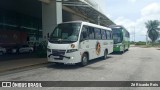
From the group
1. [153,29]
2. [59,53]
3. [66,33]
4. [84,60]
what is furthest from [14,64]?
[153,29]

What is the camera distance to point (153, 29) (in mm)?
93625

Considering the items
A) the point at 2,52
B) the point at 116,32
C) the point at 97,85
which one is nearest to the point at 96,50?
the point at 97,85

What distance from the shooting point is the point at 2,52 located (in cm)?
2591

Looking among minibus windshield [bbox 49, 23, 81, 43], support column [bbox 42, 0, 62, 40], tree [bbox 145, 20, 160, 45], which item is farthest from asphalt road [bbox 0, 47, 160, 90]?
tree [bbox 145, 20, 160, 45]

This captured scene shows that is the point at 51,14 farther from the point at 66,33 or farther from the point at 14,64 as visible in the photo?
the point at 14,64

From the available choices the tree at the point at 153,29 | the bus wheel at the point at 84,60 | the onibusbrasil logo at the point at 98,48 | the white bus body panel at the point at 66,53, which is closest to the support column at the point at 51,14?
the onibusbrasil logo at the point at 98,48

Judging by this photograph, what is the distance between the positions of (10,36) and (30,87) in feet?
75.4

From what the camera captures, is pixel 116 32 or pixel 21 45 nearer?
pixel 116 32

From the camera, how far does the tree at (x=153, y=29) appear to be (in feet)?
306

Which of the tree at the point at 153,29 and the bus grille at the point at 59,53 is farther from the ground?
the tree at the point at 153,29

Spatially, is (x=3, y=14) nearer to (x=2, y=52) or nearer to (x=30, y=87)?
(x=2, y=52)

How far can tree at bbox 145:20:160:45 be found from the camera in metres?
93.2

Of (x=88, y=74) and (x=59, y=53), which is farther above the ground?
(x=59, y=53)

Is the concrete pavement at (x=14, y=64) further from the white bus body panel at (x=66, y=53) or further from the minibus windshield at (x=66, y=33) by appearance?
the minibus windshield at (x=66, y=33)
